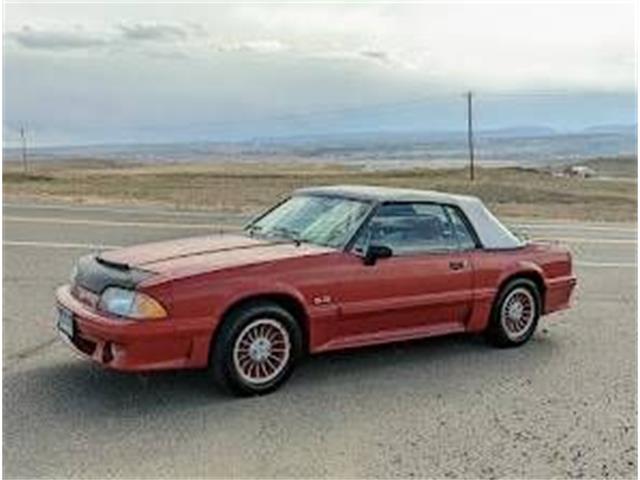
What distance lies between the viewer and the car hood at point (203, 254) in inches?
232

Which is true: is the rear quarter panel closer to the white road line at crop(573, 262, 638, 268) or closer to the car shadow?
the car shadow

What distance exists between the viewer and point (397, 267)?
6.62 m

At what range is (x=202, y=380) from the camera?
20.4 ft

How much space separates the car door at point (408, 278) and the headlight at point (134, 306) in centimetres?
133

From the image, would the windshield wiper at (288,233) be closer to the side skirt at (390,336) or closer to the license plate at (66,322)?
the side skirt at (390,336)

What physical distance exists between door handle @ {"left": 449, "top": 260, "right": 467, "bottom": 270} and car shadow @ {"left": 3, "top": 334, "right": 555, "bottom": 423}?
2.30 feet

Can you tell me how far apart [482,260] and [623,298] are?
11.6ft

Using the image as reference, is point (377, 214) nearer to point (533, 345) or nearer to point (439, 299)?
point (439, 299)

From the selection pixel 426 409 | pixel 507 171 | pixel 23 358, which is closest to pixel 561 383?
pixel 426 409

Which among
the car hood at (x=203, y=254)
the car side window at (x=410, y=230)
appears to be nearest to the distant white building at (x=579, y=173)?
the car side window at (x=410, y=230)

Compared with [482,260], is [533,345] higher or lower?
lower

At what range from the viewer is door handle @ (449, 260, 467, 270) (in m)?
7.00

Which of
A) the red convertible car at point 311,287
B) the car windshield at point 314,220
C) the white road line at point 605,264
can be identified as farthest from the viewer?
the white road line at point 605,264

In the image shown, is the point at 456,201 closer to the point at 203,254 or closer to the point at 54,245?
the point at 203,254
